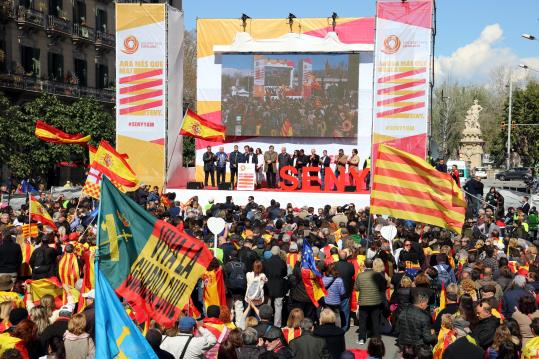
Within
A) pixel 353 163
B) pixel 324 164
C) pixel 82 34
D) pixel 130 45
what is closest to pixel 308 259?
pixel 353 163

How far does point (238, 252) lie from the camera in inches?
520

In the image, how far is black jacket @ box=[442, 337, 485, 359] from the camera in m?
7.96

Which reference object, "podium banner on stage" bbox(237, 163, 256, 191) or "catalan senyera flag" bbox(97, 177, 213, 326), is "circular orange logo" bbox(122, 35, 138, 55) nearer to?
"podium banner on stage" bbox(237, 163, 256, 191)

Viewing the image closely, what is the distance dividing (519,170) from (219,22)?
134 ft

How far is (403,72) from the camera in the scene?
90.1 ft

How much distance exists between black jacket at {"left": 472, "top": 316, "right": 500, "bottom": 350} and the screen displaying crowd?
21819 millimetres

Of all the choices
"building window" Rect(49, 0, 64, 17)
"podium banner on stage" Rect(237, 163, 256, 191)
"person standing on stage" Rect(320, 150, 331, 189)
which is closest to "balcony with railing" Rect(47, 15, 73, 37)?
"building window" Rect(49, 0, 64, 17)

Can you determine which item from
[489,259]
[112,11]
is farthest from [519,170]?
[489,259]

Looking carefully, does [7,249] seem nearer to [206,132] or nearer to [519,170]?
[206,132]

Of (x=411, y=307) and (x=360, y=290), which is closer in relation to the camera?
(x=411, y=307)

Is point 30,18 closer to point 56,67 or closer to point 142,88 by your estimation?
point 56,67

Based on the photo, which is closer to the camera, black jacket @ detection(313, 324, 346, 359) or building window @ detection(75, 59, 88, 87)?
black jacket @ detection(313, 324, 346, 359)

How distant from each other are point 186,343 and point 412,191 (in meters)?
5.56

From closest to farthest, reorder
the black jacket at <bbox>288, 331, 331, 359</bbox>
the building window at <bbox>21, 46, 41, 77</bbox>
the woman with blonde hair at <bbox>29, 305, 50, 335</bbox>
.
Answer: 1. the black jacket at <bbox>288, 331, 331, 359</bbox>
2. the woman with blonde hair at <bbox>29, 305, 50, 335</bbox>
3. the building window at <bbox>21, 46, 41, 77</bbox>
